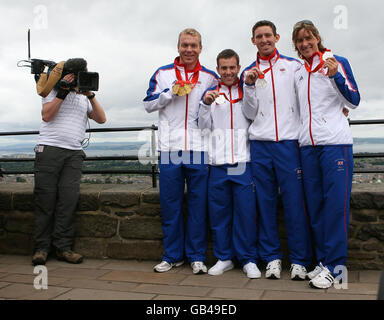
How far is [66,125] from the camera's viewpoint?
4051mm

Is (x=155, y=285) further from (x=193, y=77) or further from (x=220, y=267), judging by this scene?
(x=193, y=77)

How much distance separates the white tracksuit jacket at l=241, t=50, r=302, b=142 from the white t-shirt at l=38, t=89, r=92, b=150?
1602 mm

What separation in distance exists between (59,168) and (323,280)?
2.47 m

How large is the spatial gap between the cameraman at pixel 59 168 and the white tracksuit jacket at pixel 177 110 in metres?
0.75

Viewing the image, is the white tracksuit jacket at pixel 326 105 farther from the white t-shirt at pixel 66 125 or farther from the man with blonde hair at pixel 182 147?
the white t-shirt at pixel 66 125

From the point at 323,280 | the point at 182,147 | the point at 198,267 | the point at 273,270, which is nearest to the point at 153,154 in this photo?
the point at 182,147

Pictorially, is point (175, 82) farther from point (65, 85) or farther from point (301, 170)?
point (301, 170)

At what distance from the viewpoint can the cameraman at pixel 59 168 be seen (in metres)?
4.01

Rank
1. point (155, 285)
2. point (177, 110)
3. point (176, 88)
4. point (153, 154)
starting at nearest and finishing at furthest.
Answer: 1. point (155, 285)
2. point (176, 88)
3. point (177, 110)
4. point (153, 154)

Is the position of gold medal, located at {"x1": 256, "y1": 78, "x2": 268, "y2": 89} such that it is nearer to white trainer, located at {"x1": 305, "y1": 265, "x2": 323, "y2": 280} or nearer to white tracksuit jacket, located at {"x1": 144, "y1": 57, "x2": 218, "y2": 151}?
white tracksuit jacket, located at {"x1": 144, "y1": 57, "x2": 218, "y2": 151}

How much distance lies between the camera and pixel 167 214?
150 inches

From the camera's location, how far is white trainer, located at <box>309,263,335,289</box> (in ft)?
10.3

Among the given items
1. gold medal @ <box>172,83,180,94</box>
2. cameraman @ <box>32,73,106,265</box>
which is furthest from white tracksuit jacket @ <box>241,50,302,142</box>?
cameraman @ <box>32,73,106,265</box>

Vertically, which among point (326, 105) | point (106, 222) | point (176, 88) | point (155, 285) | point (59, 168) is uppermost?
point (176, 88)
